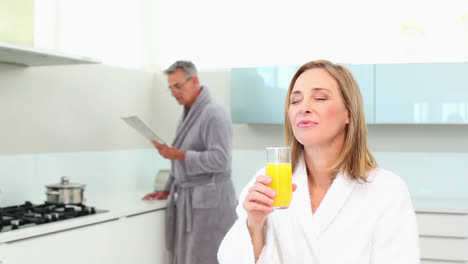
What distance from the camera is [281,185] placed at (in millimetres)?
1486

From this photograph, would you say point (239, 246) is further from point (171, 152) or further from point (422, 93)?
point (422, 93)

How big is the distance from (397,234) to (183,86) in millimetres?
2074

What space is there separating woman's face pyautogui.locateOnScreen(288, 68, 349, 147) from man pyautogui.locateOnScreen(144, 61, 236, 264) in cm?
158

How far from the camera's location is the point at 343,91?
1691mm

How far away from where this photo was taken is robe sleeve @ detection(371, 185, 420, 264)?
1.51 meters

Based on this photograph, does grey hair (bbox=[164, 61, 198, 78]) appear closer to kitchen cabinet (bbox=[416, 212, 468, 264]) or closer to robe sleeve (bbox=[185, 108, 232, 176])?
robe sleeve (bbox=[185, 108, 232, 176])

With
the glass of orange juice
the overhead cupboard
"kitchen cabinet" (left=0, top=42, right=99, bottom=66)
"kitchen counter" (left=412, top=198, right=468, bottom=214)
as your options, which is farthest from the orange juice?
the overhead cupboard

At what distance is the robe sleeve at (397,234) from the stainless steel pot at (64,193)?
1.96 meters

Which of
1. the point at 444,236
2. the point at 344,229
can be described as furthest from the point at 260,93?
the point at 344,229

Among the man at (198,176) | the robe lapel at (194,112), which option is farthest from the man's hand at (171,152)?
the robe lapel at (194,112)

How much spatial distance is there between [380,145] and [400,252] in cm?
265

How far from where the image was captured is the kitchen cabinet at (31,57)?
260 cm

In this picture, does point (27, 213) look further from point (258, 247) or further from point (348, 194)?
point (348, 194)

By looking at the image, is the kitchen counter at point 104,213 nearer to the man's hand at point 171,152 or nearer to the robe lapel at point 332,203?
the man's hand at point 171,152
